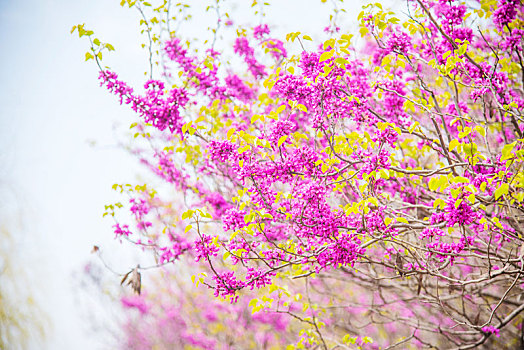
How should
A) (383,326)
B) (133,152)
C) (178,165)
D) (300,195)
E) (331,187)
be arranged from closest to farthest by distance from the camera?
(300,195) → (331,187) → (178,165) → (133,152) → (383,326)

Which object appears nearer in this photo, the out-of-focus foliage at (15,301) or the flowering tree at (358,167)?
the flowering tree at (358,167)

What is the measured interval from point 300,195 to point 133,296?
752 cm

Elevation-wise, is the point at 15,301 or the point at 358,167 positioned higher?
the point at 358,167

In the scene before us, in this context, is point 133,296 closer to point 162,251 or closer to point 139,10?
point 162,251

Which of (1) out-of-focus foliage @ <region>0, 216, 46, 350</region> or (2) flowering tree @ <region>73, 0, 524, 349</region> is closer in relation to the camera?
(2) flowering tree @ <region>73, 0, 524, 349</region>

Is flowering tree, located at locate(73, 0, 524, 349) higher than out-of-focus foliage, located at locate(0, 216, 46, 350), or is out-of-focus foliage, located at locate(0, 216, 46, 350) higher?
flowering tree, located at locate(73, 0, 524, 349)

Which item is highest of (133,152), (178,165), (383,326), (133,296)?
(133,152)

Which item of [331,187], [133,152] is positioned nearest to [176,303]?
[133,152]

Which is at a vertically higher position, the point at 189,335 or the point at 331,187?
the point at 331,187

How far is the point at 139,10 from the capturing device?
167 inches

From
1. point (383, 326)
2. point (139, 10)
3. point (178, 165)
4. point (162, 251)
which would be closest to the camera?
point (139, 10)

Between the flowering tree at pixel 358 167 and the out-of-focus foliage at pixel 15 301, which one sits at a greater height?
the flowering tree at pixel 358 167

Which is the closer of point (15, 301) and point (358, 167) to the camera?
point (358, 167)

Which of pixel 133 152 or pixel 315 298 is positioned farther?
pixel 315 298
